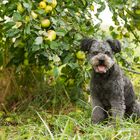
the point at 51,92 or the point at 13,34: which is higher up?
the point at 13,34

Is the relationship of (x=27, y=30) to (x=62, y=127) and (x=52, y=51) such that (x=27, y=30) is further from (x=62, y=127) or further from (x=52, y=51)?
(x=62, y=127)

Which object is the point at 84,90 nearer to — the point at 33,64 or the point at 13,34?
the point at 33,64

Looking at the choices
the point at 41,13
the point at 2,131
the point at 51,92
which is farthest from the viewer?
the point at 51,92

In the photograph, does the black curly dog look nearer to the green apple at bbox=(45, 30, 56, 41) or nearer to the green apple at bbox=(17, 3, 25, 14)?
the green apple at bbox=(45, 30, 56, 41)

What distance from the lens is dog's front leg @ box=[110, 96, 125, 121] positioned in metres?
5.10

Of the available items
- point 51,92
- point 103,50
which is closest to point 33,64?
point 51,92

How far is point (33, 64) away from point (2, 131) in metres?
1.22

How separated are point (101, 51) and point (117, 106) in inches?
24.7

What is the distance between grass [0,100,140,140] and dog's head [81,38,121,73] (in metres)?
0.59

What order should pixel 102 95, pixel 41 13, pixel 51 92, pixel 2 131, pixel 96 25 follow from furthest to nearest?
pixel 51 92, pixel 96 25, pixel 102 95, pixel 2 131, pixel 41 13

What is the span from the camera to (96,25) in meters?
5.60

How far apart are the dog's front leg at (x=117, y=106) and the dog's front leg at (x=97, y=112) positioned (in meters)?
0.15

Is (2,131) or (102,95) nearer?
(2,131)

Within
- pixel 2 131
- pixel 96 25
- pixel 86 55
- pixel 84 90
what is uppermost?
pixel 96 25
